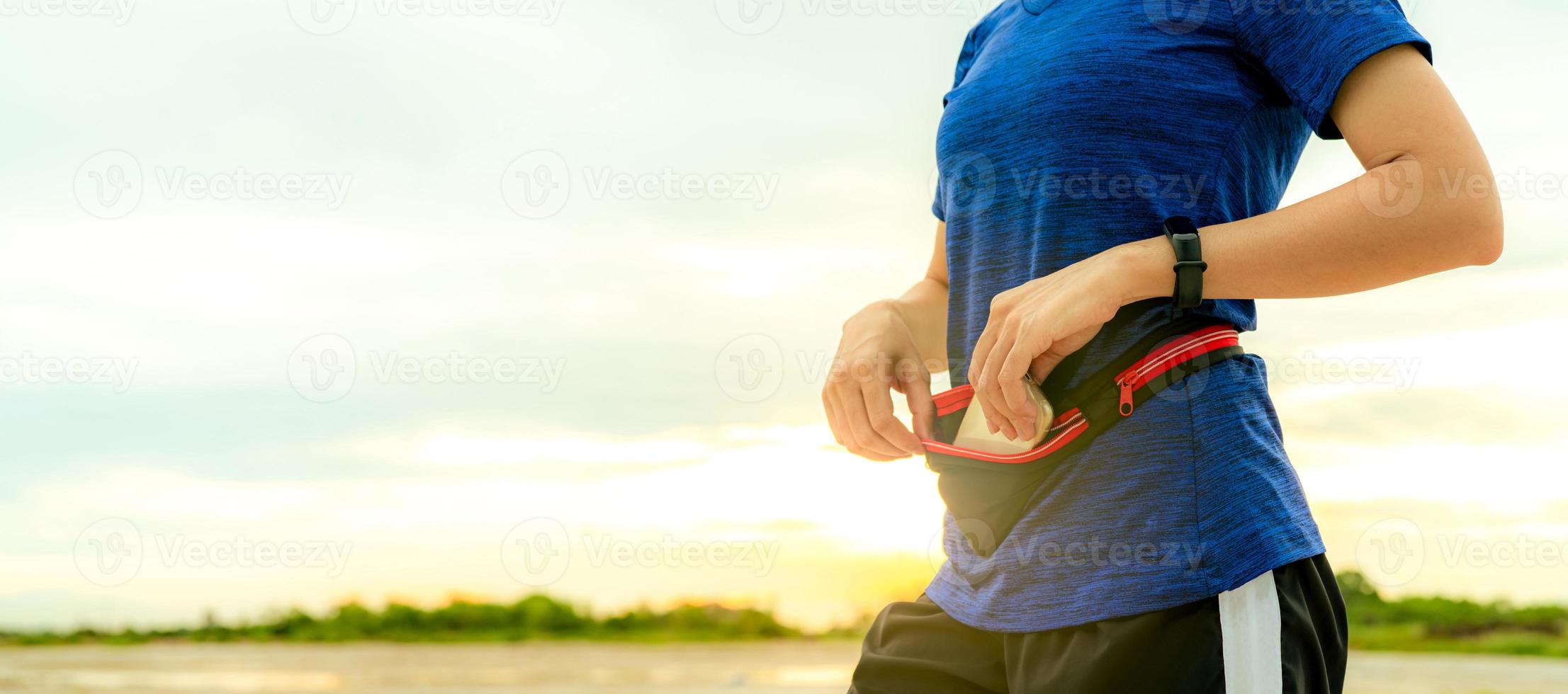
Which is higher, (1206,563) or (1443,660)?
(1206,563)

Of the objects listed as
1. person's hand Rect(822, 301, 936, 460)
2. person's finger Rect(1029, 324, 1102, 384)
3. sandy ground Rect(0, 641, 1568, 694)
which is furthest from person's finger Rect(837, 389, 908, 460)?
sandy ground Rect(0, 641, 1568, 694)

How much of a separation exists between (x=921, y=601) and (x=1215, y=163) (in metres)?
0.52

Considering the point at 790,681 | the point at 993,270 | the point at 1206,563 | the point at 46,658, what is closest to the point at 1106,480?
the point at 1206,563

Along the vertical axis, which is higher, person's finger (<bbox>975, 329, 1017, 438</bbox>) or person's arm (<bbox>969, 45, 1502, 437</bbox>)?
person's arm (<bbox>969, 45, 1502, 437</bbox>)

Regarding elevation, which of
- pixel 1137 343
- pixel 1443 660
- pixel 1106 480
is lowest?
Answer: pixel 1443 660

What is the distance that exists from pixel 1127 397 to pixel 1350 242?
21 centimetres

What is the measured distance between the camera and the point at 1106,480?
0.79 metres

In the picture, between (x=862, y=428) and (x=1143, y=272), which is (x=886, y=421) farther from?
(x=1143, y=272)

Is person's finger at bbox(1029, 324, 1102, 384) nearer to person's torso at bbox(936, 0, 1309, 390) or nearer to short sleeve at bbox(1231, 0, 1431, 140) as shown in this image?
person's torso at bbox(936, 0, 1309, 390)

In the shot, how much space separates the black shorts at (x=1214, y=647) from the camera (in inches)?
29.1

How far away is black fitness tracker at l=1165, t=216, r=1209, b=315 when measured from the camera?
74 centimetres

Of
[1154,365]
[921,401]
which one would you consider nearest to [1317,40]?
[1154,365]

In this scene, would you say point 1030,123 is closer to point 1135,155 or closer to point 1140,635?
point 1135,155

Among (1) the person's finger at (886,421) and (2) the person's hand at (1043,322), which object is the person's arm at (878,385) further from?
(2) the person's hand at (1043,322)
